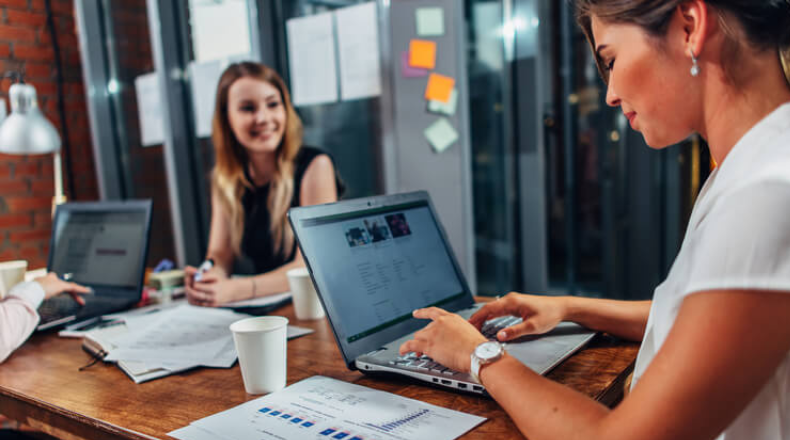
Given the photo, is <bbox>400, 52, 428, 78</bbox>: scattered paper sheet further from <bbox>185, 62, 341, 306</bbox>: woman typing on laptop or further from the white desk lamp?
the white desk lamp

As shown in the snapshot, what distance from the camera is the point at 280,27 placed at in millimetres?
2648

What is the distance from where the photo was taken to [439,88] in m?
2.08

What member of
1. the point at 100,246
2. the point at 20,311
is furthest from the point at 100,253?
the point at 20,311

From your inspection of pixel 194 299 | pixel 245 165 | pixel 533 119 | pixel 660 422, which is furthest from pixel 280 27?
pixel 660 422

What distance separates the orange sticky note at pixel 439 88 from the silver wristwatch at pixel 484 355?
1.48 m

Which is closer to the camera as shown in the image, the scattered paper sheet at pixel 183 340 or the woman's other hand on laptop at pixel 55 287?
the scattered paper sheet at pixel 183 340

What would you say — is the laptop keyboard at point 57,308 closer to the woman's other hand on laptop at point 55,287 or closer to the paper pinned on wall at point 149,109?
the woman's other hand on laptop at point 55,287

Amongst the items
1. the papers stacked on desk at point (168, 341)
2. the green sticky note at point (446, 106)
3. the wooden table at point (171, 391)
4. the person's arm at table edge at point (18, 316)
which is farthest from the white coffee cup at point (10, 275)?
the green sticky note at point (446, 106)

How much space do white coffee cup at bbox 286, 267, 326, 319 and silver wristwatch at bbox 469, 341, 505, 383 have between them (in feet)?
1.93

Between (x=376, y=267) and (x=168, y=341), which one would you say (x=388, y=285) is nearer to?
(x=376, y=267)

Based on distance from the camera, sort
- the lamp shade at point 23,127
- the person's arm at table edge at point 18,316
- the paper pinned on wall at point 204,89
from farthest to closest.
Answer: the paper pinned on wall at point 204,89
the lamp shade at point 23,127
the person's arm at table edge at point 18,316

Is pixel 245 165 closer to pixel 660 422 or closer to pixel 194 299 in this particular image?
pixel 194 299

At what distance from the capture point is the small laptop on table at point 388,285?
88cm

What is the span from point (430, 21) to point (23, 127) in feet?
5.29
